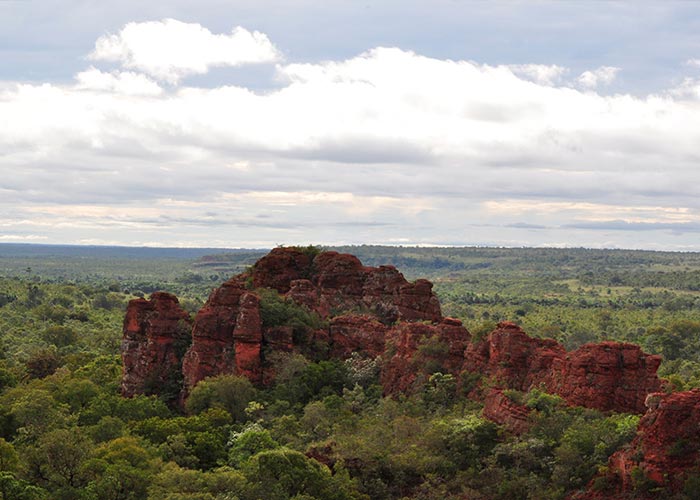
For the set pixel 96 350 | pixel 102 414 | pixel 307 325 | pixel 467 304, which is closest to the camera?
pixel 102 414

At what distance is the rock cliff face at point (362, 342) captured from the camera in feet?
164

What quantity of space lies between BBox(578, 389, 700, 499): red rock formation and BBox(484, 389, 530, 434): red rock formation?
782 centimetres

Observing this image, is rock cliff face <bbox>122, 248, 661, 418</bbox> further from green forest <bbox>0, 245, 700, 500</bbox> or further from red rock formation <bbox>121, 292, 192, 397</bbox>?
green forest <bbox>0, 245, 700, 500</bbox>

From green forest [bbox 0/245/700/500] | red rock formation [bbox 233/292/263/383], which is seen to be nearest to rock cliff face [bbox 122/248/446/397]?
red rock formation [bbox 233/292/263/383]

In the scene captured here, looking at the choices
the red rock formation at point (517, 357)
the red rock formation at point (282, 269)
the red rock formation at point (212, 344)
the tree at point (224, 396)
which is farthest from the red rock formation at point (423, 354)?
the red rock formation at point (282, 269)

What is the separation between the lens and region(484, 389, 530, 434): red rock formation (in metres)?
48.5

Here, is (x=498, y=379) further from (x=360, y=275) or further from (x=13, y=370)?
(x=13, y=370)

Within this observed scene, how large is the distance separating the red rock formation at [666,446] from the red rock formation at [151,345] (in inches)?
1553

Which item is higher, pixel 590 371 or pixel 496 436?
pixel 590 371

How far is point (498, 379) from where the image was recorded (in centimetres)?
5591

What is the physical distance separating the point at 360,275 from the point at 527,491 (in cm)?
3727

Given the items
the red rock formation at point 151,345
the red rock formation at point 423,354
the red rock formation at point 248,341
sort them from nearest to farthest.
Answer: the red rock formation at point 423,354 < the red rock formation at point 248,341 < the red rock formation at point 151,345

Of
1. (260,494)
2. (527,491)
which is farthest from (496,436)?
(260,494)

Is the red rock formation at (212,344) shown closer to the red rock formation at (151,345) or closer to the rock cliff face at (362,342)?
the rock cliff face at (362,342)
